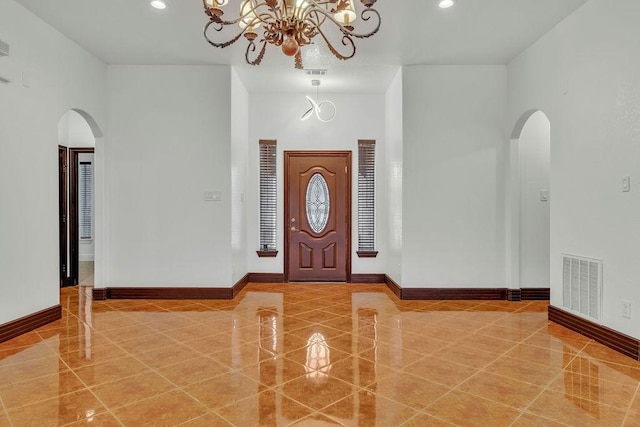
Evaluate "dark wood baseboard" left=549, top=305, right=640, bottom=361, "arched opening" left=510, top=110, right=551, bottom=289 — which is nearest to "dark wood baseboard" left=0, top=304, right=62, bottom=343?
"dark wood baseboard" left=549, top=305, right=640, bottom=361

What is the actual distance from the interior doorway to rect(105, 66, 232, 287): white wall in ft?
4.12

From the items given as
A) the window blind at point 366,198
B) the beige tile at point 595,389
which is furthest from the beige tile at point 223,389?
the window blind at point 366,198

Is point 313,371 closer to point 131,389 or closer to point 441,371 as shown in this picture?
point 441,371

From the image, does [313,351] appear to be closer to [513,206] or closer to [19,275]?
[19,275]

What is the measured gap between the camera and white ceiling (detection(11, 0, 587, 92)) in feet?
12.7

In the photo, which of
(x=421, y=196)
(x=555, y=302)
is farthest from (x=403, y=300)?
(x=555, y=302)

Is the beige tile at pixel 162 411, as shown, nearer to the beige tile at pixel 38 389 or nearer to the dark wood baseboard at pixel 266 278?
the beige tile at pixel 38 389

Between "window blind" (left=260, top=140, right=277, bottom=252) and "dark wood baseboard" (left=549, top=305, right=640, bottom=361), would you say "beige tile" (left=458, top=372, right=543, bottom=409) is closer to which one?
"dark wood baseboard" (left=549, top=305, right=640, bottom=361)

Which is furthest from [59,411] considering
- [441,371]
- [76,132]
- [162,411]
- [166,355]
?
[76,132]

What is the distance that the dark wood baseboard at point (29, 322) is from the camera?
3.64 m

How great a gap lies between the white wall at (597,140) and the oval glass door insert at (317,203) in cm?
337

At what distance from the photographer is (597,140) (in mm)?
3666

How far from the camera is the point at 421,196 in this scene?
536 centimetres

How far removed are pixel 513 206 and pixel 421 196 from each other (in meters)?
1.16
